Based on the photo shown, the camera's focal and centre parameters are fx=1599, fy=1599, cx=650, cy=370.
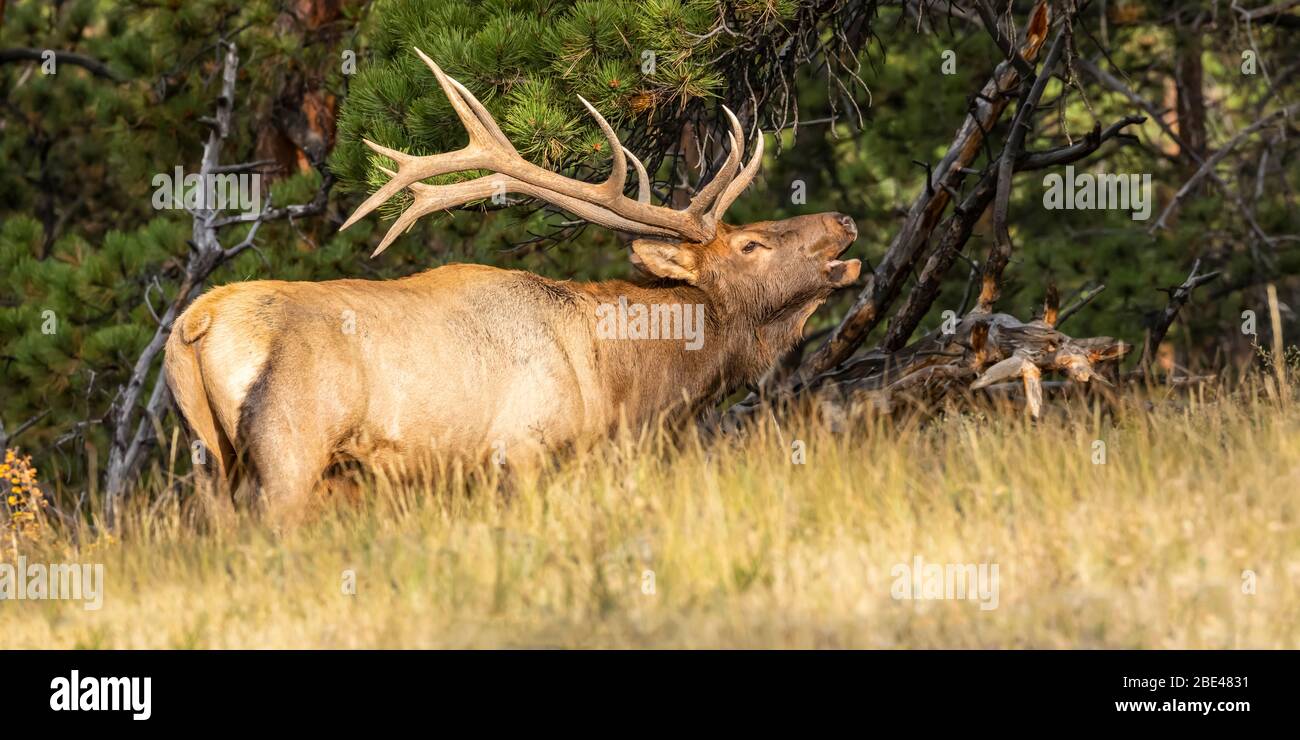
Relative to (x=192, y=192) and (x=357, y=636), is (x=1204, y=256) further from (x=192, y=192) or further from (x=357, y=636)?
(x=357, y=636)

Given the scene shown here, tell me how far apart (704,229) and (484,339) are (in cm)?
149

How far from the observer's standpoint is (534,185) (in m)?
7.45

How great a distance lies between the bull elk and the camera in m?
6.25

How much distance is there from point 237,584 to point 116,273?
5990mm

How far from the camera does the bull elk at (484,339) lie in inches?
246

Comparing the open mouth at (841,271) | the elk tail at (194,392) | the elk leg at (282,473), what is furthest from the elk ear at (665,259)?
the elk tail at (194,392)

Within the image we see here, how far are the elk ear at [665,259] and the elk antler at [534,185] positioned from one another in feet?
0.30

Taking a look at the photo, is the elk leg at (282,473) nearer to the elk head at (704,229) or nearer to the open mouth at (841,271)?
the elk head at (704,229)

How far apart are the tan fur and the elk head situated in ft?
0.04

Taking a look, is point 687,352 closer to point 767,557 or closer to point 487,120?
point 487,120

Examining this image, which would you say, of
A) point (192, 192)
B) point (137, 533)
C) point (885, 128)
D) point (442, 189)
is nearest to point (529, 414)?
point (442, 189)

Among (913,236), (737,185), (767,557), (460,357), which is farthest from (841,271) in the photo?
(767,557)

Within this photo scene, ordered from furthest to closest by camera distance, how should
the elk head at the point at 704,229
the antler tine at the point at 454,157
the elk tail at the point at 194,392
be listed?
the elk head at the point at 704,229, the antler tine at the point at 454,157, the elk tail at the point at 194,392

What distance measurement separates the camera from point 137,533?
6.37m
